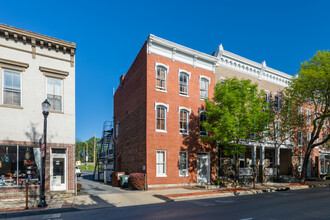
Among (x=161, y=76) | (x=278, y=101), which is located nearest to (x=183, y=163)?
(x=161, y=76)

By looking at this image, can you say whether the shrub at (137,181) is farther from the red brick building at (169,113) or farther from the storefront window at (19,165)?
the storefront window at (19,165)

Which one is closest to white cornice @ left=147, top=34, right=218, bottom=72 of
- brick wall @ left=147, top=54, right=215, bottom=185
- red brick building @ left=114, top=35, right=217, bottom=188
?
red brick building @ left=114, top=35, right=217, bottom=188

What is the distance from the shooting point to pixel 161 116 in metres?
20.2

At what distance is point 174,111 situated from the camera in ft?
67.8

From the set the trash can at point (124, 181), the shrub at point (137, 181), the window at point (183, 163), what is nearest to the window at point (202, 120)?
the window at point (183, 163)

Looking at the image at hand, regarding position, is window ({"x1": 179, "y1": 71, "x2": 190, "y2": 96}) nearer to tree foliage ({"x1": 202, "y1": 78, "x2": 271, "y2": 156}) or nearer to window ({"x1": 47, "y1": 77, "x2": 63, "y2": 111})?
tree foliage ({"x1": 202, "y1": 78, "x2": 271, "y2": 156})

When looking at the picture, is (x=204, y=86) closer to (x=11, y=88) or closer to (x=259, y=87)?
(x=259, y=87)

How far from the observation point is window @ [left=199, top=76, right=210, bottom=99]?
22538 mm

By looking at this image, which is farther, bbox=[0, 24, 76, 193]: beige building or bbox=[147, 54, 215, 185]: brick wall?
bbox=[147, 54, 215, 185]: brick wall

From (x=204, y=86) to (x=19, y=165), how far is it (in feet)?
51.7

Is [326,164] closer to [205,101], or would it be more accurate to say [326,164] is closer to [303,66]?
[303,66]

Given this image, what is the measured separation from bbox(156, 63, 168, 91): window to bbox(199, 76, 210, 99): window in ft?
12.1

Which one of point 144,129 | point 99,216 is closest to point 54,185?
point 99,216

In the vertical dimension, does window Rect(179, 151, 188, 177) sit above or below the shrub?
above
